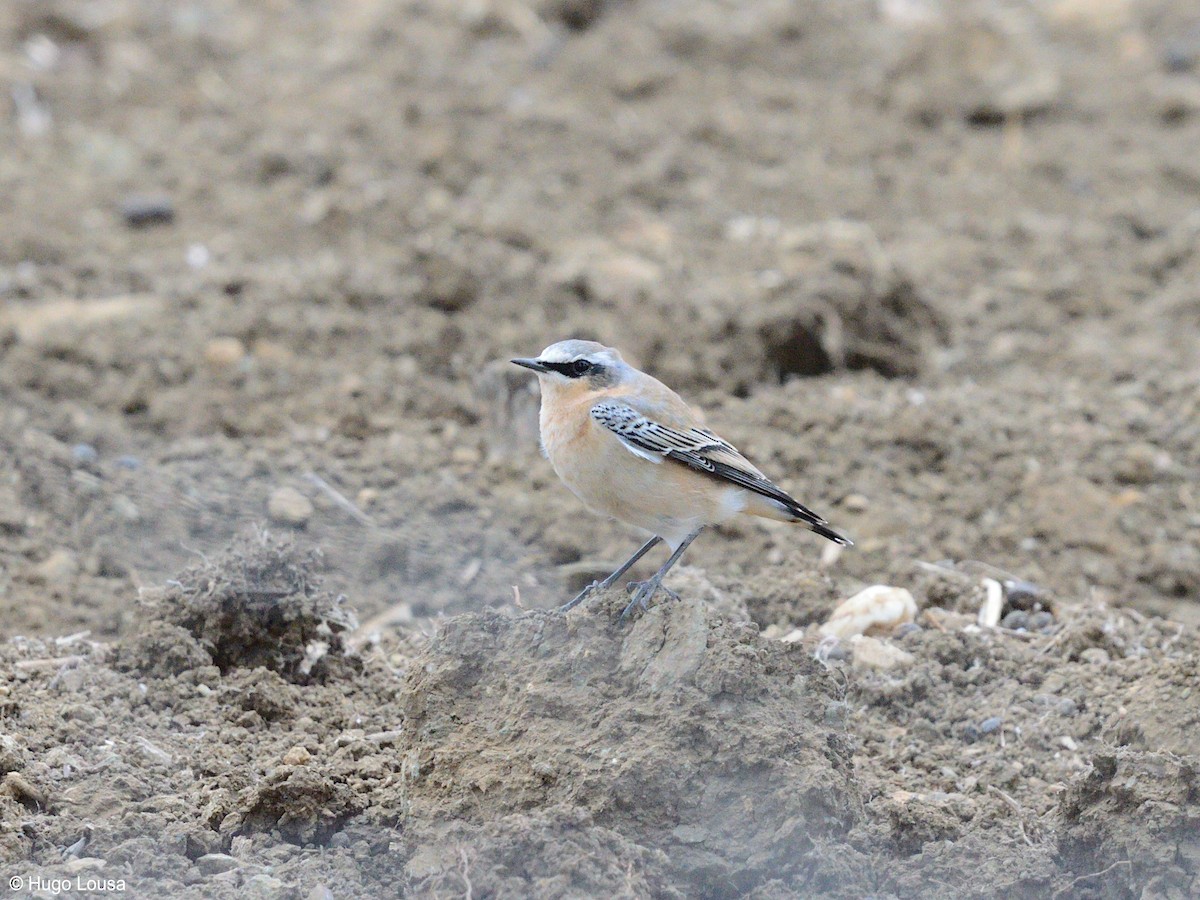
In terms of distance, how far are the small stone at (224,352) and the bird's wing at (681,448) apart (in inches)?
154

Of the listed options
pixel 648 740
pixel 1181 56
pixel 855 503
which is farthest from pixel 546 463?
pixel 1181 56

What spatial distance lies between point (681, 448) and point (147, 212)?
690 cm

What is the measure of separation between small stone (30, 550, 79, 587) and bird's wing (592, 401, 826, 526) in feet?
9.16

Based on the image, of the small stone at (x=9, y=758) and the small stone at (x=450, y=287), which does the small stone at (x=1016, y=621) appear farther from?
the small stone at (x=450, y=287)

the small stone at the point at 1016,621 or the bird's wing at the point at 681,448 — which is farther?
the small stone at the point at 1016,621

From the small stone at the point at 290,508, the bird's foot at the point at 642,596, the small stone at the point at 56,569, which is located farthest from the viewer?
the small stone at the point at 290,508

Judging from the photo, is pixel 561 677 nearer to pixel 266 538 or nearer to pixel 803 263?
pixel 266 538

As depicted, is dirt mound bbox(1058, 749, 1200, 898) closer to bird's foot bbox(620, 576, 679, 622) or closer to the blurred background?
bird's foot bbox(620, 576, 679, 622)

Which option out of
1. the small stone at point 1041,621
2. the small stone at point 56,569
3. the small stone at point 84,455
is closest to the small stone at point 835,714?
the small stone at point 1041,621

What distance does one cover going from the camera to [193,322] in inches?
358

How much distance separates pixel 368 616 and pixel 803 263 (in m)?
4.27

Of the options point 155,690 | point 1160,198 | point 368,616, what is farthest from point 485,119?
point 155,690

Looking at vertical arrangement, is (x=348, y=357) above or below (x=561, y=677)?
below

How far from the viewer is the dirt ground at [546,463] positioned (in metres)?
4.29
